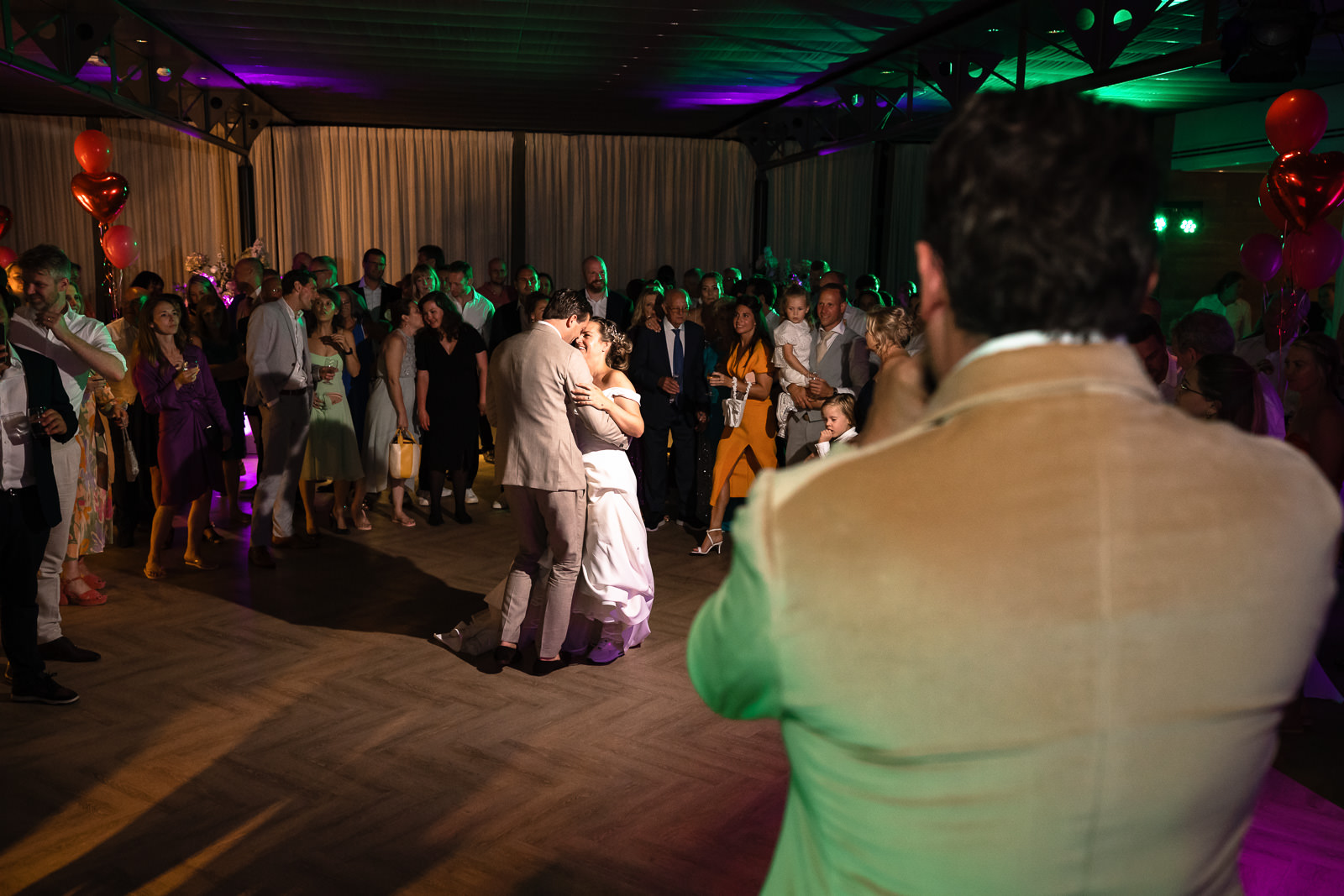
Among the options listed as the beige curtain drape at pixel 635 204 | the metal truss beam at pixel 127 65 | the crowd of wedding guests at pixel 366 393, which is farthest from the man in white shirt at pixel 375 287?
the beige curtain drape at pixel 635 204

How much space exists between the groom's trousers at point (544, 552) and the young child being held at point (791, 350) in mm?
2158

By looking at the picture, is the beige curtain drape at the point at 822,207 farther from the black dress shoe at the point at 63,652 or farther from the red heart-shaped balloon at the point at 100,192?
the black dress shoe at the point at 63,652

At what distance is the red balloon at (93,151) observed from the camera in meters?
8.12

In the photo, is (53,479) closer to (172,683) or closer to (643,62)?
(172,683)

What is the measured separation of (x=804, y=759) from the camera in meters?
0.81

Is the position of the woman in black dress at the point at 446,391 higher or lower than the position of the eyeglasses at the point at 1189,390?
lower

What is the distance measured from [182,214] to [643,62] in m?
8.32

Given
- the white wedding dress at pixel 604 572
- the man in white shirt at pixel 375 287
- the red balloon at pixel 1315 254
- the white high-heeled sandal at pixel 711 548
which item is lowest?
the white high-heeled sandal at pixel 711 548

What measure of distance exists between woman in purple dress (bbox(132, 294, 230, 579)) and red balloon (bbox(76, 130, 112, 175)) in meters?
3.56

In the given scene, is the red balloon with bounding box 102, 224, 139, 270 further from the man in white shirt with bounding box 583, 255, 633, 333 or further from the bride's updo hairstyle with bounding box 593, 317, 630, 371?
the bride's updo hairstyle with bounding box 593, 317, 630, 371

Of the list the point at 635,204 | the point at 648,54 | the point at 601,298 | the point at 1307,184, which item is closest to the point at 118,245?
the point at 601,298

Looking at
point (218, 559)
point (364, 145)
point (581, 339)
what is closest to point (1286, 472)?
point (581, 339)

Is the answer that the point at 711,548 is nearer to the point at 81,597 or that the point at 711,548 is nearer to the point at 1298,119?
the point at 81,597

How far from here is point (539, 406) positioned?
4047mm
